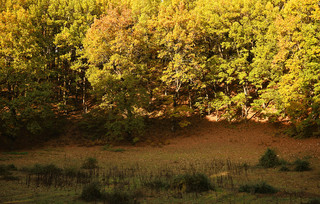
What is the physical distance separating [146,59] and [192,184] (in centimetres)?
2261

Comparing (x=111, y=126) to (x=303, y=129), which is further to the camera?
(x=111, y=126)

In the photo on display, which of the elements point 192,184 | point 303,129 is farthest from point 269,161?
point 303,129

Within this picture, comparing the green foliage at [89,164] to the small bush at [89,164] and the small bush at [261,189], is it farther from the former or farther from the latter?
the small bush at [261,189]

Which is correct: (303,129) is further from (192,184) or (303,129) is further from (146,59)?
(146,59)

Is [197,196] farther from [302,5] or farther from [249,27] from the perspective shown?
[249,27]

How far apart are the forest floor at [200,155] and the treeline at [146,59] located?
1.84 metres

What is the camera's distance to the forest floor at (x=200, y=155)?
687cm

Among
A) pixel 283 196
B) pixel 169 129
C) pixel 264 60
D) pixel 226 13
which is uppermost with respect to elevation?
pixel 226 13

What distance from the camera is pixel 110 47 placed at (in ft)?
83.9

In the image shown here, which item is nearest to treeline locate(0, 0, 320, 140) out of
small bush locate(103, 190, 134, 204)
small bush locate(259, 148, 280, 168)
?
Result: small bush locate(259, 148, 280, 168)

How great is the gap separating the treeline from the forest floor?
1842 millimetres

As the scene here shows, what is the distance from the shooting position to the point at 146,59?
2866 cm

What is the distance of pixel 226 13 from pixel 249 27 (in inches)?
130

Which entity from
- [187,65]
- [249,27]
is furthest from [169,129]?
[249,27]
